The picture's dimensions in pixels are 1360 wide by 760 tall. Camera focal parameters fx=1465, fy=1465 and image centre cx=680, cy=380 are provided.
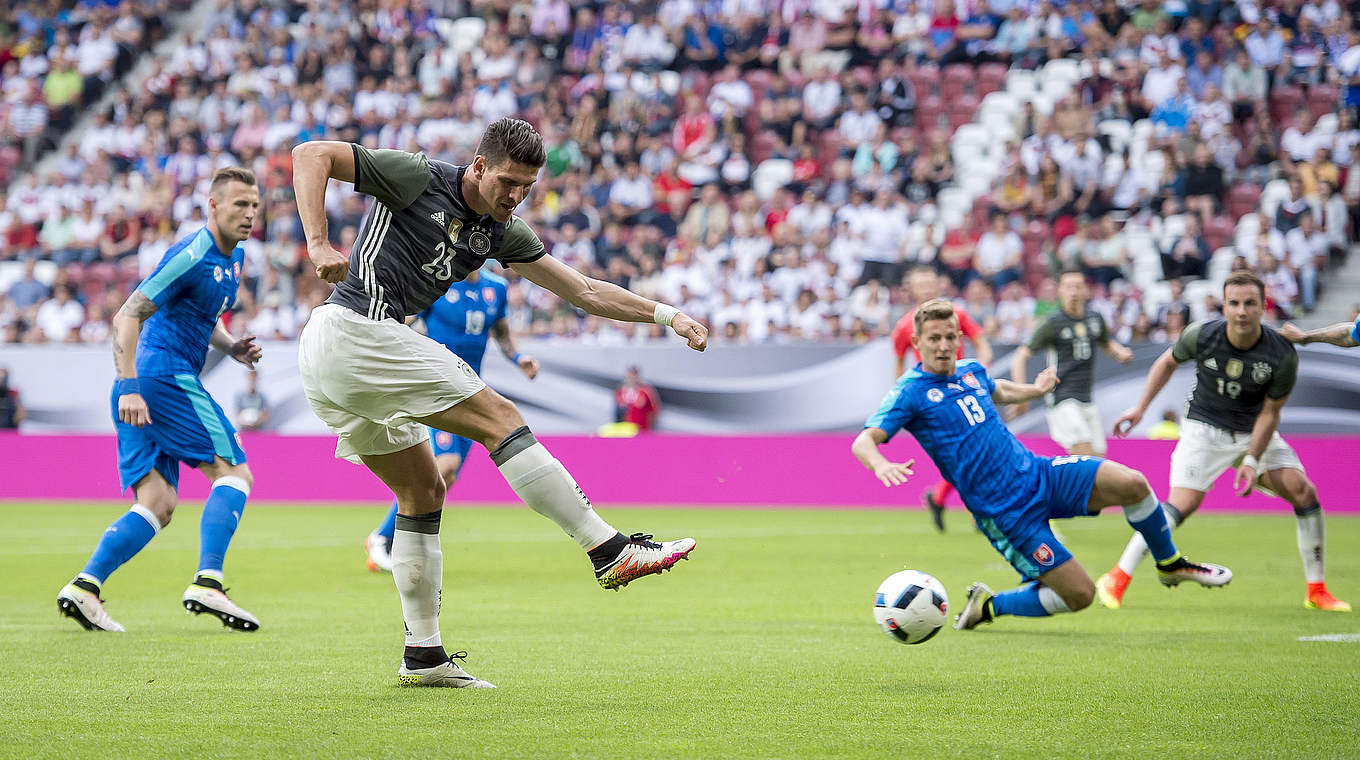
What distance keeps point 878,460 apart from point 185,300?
3887mm

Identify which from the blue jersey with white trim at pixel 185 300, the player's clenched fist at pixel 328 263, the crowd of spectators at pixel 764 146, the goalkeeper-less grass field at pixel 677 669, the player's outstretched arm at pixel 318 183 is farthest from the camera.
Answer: the crowd of spectators at pixel 764 146

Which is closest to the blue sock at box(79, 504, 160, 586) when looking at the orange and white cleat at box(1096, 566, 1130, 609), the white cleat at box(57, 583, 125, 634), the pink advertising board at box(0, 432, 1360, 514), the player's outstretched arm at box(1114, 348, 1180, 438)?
the white cleat at box(57, 583, 125, 634)

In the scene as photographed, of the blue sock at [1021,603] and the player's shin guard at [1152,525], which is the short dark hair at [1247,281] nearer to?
the player's shin guard at [1152,525]

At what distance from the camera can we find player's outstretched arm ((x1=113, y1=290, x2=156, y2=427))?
25.0 feet

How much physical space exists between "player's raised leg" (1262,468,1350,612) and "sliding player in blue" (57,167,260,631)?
242 inches

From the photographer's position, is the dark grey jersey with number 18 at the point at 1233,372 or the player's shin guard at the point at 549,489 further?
the dark grey jersey with number 18 at the point at 1233,372

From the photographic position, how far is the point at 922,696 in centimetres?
551

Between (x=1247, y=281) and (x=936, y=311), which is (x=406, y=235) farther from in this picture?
(x=1247, y=281)

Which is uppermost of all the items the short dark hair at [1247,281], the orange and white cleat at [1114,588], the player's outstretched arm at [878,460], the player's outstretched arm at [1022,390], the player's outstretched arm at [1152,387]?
the short dark hair at [1247,281]

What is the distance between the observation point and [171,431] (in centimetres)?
789

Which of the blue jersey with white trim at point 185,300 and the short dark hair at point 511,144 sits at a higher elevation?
the short dark hair at point 511,144

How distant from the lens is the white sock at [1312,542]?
870 centimetres

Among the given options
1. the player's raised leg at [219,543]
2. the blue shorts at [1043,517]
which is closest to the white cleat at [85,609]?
the player's raised leg at [219,543]

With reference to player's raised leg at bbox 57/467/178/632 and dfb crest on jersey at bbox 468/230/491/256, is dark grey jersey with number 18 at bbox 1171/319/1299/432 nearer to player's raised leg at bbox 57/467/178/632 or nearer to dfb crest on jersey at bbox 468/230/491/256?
dfb crest on jersey at bbox 468/230/491/256
